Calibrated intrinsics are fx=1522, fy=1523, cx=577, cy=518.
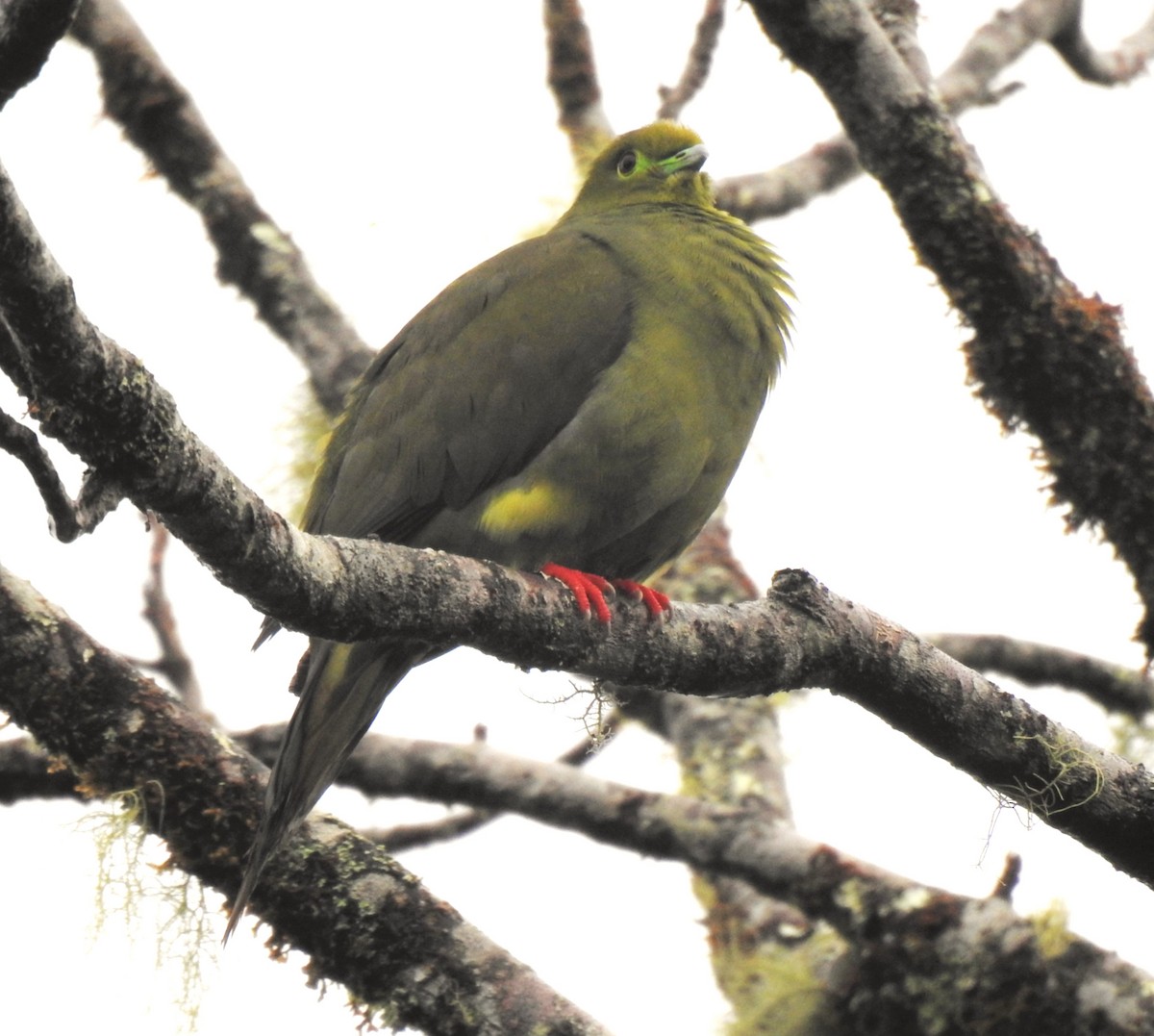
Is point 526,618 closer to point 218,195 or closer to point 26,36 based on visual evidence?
point 26,36

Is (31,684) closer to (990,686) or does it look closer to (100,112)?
(990,686)

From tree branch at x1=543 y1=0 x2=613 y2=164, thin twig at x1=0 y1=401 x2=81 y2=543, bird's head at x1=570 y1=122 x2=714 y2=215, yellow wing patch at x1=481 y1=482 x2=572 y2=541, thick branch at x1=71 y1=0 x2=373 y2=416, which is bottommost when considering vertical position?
thin twig at x1=0 y1=401 x2=81 y2=543

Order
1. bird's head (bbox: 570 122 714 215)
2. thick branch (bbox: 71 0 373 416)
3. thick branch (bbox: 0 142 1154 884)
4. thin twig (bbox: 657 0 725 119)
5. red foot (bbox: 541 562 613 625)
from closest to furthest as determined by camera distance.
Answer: thick branch (bbox: 0 142 1154 884)
red foot (bbox: 541 562 613 625)
bird's head (bbox: 570 122 714 215)
thick branch (bbox: 71 0 373 416)
thin twig (bbox: 657 0 725 119)

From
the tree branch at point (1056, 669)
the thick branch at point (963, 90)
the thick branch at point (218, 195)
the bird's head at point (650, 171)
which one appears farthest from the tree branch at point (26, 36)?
the thick branch at point (963, 90)

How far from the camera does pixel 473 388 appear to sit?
4.32 metres

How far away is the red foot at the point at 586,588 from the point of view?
3406 millimetres

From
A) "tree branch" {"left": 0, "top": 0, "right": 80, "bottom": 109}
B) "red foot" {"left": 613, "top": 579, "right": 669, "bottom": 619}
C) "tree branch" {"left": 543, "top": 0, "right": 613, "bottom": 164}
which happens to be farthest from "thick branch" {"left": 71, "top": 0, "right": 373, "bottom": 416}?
"tree branch" {"left": 0, "top": 0, "right": 80, "bottom": 109}

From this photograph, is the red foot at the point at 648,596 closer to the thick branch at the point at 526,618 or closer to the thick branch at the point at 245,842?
the thick branch at the point at 526,618

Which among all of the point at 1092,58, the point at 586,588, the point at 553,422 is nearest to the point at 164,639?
the point at 553,422

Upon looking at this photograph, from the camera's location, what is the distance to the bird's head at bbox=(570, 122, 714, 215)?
516 centimetres

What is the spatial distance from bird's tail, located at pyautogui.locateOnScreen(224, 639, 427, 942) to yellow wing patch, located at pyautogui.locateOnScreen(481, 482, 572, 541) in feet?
1.25

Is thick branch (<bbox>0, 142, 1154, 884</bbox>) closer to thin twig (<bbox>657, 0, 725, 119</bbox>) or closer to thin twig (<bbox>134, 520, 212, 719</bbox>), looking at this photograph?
thin twig (<bbox>134, 520, 212, 719</bbox>)

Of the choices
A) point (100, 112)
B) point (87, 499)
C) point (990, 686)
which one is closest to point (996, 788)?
point (990, 686)

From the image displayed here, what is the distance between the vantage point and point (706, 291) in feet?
14.4
